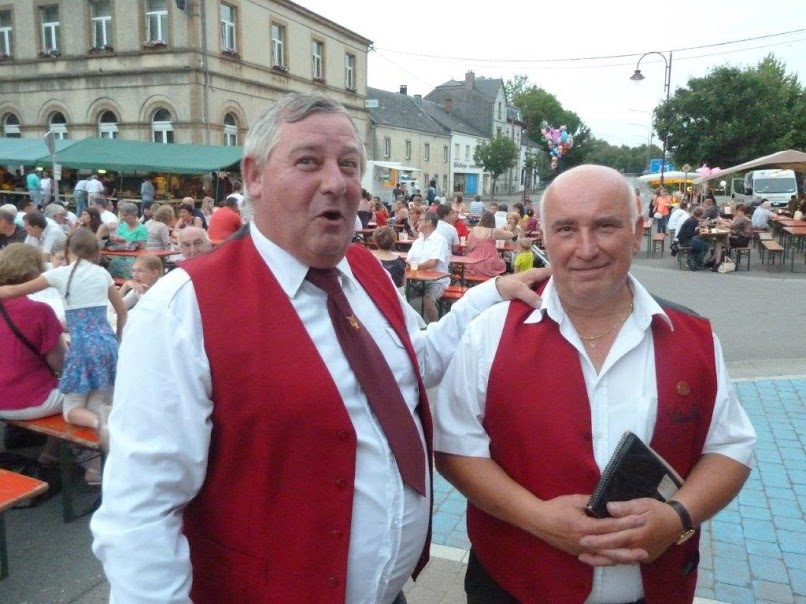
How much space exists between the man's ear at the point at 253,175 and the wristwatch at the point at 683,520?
4.22ft

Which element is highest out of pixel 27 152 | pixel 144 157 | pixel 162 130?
pixel 162 130

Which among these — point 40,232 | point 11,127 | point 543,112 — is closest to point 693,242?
point 40,232

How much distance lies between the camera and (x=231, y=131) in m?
26.0

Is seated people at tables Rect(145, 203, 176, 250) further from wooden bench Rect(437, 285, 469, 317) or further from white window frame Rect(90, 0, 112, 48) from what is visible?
white window frame Rect(90, 0, 112, 48)

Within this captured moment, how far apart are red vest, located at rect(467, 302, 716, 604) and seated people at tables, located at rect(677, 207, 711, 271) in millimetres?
13503

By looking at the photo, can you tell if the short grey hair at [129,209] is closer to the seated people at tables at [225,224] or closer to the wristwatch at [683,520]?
the seated people at tables at [225,224]

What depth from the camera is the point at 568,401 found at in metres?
1.66

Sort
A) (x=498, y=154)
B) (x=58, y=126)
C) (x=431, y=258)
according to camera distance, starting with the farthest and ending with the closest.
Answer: (x=498, y=154) < (x=58, y=126) < (x=431, y=258)

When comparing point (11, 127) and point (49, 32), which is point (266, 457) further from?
point (11, 127)

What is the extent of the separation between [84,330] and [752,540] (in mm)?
4242

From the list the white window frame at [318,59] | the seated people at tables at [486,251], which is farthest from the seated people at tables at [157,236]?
the white window frame at [318,59]

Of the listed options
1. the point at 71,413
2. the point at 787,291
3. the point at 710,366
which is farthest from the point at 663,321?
the point at 787,291

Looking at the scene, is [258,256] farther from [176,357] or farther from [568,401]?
[568,401]

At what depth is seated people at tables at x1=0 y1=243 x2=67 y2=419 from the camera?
13.7ft
